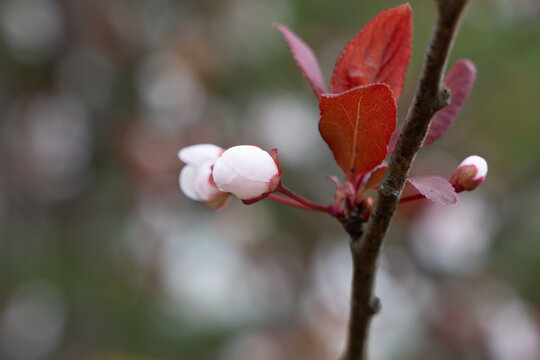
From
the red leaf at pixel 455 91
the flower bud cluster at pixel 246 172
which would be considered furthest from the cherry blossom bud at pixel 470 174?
the flower bud cluster at pixel 246 172

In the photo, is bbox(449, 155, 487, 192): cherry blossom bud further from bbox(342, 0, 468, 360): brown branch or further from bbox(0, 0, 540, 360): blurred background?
bbox(0, 0, 540, 360): blurred background

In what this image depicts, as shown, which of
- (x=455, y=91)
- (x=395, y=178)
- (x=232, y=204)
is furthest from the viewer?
(x=232, y=204)

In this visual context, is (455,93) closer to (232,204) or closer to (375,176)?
(375,176)

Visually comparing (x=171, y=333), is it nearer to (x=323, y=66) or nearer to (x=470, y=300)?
(x=470, y=300)

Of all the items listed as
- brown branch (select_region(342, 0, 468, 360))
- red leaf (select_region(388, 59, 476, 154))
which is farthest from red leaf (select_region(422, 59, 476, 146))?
brown branch (select_region(342, 0, 468, 360))

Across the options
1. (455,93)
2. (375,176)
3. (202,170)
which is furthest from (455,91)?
(202,170)

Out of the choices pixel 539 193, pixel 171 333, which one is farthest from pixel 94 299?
pixel 539 193
